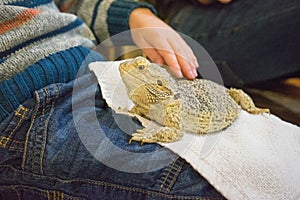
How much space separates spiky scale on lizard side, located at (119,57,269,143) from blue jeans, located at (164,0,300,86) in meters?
0.40

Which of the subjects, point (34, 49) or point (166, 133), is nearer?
point (166, 133)

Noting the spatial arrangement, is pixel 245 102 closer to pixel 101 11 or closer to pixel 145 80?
pixel 145 80

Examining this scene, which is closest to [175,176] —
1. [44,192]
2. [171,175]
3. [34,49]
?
[171,175]

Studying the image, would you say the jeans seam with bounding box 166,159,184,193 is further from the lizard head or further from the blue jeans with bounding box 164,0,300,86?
the blue jeans with bounding box 164,0,300,86

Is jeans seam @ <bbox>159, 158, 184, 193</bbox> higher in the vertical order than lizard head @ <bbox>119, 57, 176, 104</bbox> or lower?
lower

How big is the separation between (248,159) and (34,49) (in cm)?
43

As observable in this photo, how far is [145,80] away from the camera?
0.81 meters

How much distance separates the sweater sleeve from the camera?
1104 mm

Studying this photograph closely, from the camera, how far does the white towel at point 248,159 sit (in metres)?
0.69

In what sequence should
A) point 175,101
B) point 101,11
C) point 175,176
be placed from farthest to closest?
1. point 101,11
2. point 175,101
3. point 175,176

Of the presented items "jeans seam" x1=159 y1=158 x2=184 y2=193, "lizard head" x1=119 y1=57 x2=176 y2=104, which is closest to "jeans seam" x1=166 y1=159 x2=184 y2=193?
"jeans seam" x1=159 y1=158 x2=184 y2=193

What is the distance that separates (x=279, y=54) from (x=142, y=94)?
0.55 m

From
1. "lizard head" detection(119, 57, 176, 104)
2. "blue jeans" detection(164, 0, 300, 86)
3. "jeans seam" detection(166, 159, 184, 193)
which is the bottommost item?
"blue jeans" detection(164, 0, 300, 86)

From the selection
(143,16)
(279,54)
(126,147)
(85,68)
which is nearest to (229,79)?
(279,54)
